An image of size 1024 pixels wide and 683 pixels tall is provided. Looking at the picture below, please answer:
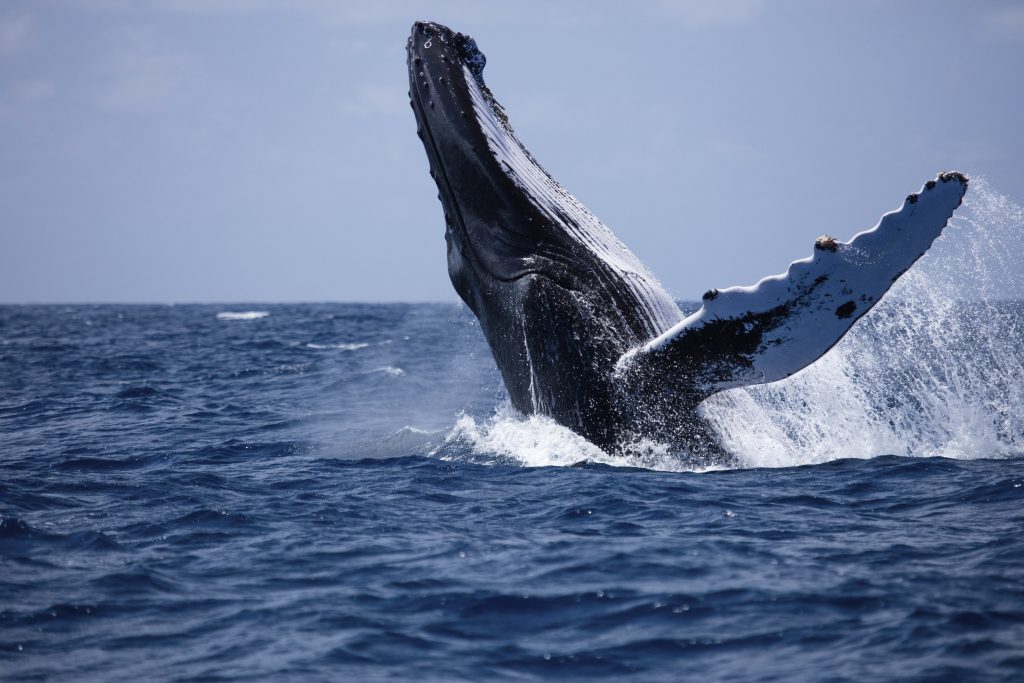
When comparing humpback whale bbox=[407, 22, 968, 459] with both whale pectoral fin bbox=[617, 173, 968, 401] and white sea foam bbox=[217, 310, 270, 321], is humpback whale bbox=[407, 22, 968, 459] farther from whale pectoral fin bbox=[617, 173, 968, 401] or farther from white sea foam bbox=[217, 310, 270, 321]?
white sea foam bbox=[217, 310, 270, 321]

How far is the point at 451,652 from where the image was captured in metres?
5.10

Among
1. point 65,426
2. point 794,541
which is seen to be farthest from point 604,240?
point 65,426

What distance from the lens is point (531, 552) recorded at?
21.1ft

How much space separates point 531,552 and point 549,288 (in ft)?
8.22

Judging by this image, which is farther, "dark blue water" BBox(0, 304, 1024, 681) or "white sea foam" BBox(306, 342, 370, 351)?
"white sea foam" BBox(306, 342, 370, 351)

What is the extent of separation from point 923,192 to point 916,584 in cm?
266

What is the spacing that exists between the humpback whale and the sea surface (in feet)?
1.69

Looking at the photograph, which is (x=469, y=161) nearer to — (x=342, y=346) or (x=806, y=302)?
(x=806, y=302)

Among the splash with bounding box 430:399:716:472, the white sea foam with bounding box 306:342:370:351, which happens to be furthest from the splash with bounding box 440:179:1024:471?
the white sea foam with bounding box 306:342:370:351

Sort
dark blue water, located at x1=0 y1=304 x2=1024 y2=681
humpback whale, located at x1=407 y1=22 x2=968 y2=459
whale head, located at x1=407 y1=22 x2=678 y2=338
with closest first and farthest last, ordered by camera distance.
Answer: dark blue water, located at x1=0 y1=304 x2=1024 y2=681
humpback whale, located at x1=407 y1=22 x2=968 y2=459
whale head, located at x1=407 y1=22 x2=678 y2=338

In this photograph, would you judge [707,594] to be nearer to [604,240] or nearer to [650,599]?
[650,599]

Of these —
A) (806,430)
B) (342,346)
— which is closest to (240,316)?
(342,346)

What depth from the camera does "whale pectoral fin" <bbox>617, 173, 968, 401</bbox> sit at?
6.68 metres

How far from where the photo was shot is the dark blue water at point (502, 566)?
4953mm
